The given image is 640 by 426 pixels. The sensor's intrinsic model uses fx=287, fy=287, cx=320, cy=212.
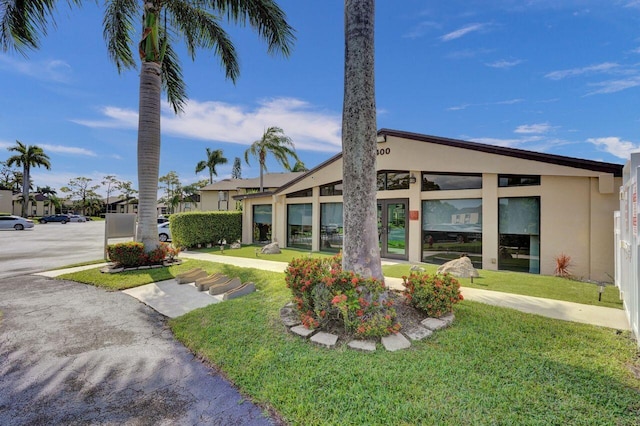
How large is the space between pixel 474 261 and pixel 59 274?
521 inches

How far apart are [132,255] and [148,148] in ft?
11.4

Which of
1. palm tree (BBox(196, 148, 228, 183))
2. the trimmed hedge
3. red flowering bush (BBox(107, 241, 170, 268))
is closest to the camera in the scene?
red flowering bush (BBox(107, 241, 170, 268))

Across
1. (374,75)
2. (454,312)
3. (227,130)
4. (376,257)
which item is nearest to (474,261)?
(454,312)

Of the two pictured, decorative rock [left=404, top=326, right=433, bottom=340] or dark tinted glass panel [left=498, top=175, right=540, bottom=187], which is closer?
decorative rock [left=404, top=326, right=433, bottom=340]

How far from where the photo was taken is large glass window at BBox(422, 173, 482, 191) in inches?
375

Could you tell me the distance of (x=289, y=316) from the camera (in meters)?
4.53

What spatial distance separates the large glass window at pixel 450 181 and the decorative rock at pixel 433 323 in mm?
6771

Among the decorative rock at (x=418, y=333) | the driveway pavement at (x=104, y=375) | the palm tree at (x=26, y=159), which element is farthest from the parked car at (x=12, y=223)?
the decorative rock at (x=418, y=333)

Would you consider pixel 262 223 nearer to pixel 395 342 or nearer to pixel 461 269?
pixel 461 269

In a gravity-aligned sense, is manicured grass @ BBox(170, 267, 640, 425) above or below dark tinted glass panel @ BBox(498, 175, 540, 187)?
below

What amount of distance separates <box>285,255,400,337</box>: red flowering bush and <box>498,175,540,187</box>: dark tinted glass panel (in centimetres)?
714

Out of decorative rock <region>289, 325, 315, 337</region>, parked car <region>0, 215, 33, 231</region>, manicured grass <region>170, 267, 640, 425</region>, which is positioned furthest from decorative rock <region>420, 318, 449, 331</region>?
parked car <region>0, 215, 33, 231</region>

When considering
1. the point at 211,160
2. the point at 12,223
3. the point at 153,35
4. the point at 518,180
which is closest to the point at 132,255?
the point at 153,35

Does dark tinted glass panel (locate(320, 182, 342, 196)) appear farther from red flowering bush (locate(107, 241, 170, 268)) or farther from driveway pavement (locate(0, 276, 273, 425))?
driveway pavement (locate(0, 276, 273, 425))
